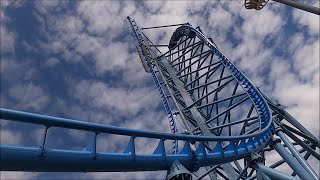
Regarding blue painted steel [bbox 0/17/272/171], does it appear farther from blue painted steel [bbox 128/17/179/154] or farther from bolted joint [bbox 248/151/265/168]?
blue painted steel [bbox 128/17/179/154]

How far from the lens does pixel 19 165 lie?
23.6 ft

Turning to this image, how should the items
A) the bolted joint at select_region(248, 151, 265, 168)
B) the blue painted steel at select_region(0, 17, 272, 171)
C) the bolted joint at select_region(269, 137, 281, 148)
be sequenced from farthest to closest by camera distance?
the bolted joint at select_region(269, 137, 281, 148) → the bolted joint at select_region(248, 151, 265, 168) → the blue painted steel at select_region(0, 17, 272, 171)

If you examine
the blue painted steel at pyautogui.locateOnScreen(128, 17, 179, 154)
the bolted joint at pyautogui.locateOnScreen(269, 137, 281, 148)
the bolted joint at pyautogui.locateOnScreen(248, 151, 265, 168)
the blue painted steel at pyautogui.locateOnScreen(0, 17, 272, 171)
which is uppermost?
the blue painted steel at pyautogui.locateOnScreen(128, 17, 179, 154)

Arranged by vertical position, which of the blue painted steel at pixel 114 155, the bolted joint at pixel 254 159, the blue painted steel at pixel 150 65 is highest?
the blue painted steel at pixel 150 65

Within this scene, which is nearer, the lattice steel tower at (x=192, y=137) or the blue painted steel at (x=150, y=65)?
the lattice steel tower at (x=192, y=137)

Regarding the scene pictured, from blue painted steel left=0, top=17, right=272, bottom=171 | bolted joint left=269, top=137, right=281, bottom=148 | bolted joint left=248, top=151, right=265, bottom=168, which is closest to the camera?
blue painted steel left=0, top=17, right=272, bottom=171

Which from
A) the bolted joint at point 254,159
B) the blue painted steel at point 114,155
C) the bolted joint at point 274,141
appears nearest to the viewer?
the blue painted steel at point 114,155

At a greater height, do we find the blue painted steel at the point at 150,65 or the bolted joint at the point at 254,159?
the blue painted steel at the point at 150,65

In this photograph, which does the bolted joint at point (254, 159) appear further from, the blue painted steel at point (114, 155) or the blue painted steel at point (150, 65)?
the blue painted steel at point (150, 65)

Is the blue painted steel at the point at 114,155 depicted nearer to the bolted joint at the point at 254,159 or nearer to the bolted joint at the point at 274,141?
the bolted joint at the point at 254,159

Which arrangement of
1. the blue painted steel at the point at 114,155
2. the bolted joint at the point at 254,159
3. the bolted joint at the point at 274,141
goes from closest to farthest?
the blue painted steel at the point at 114,155 < the bolted joint at the point at 254,159 < the bolted joint at the point at 274,141

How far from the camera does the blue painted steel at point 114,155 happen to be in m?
7.14

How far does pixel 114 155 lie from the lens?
867cm

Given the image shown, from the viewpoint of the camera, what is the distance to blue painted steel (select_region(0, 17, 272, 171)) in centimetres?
714
